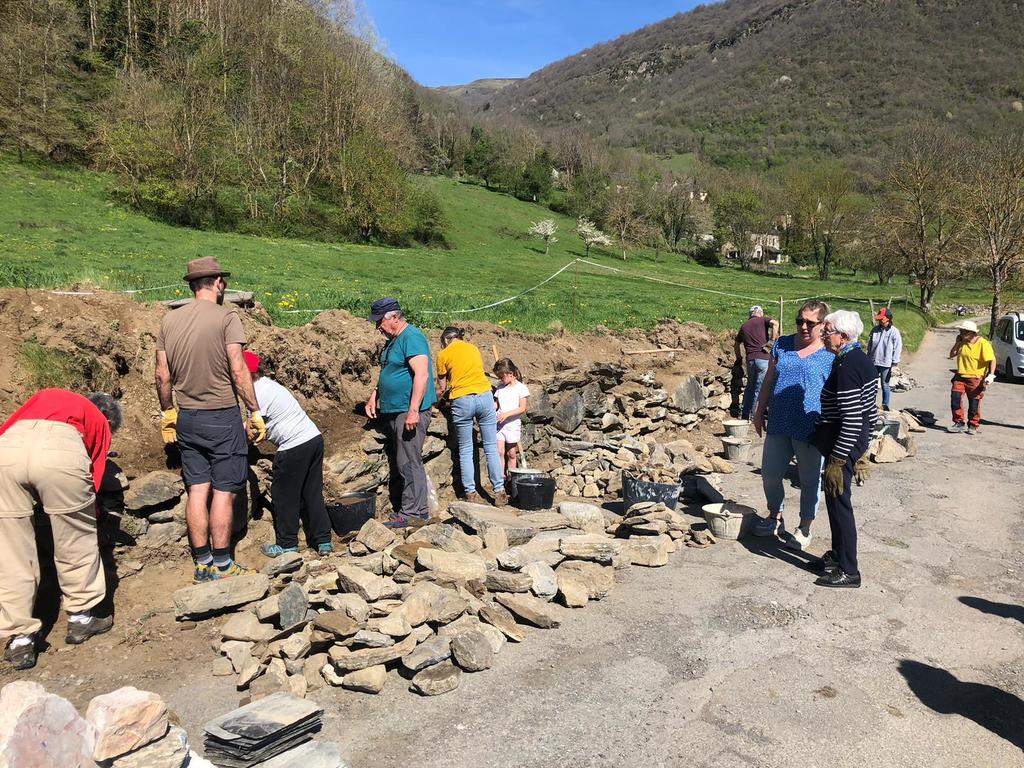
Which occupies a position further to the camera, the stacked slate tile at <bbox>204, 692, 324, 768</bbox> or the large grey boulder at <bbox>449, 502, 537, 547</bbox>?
the large grey boulder at <bbox>449, 502, 537, 547</bbox>

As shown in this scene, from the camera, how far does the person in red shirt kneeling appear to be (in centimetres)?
404

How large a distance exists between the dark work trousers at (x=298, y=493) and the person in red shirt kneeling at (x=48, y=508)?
140 cm

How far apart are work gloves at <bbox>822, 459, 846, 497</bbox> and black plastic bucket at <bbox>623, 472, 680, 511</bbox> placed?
204 cm

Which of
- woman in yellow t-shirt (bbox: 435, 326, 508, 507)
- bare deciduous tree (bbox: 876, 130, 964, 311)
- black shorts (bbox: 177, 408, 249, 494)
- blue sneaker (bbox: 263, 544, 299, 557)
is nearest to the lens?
black shorts (bbox: 177, 408, 249, 494)

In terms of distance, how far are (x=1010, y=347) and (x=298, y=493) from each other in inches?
719

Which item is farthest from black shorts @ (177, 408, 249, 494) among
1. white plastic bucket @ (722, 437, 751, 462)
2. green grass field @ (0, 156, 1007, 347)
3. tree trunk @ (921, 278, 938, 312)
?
tree trunk @ (921, 278, 938, 312)

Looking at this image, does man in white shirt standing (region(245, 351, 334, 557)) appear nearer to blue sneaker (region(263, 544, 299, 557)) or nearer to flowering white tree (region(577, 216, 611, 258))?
blue sneaker (region(263, 544, 299, 557))

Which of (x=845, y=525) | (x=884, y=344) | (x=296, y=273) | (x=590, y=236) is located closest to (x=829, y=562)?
(x=845, y=525)

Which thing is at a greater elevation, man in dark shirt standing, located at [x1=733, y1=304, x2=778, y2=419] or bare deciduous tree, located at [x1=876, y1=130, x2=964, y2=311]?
bare deciduous tree, located at [x1=876, y1=130, x2=964, y2=311]

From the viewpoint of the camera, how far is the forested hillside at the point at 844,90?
134 metres

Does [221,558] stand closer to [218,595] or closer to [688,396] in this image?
[218,595]

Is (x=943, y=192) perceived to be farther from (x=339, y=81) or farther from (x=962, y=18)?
(x=962, y=18)

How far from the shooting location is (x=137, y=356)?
657 cm

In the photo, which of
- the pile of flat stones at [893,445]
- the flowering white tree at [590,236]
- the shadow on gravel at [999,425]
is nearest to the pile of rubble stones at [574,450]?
the pile of flat stones at [893,445]
